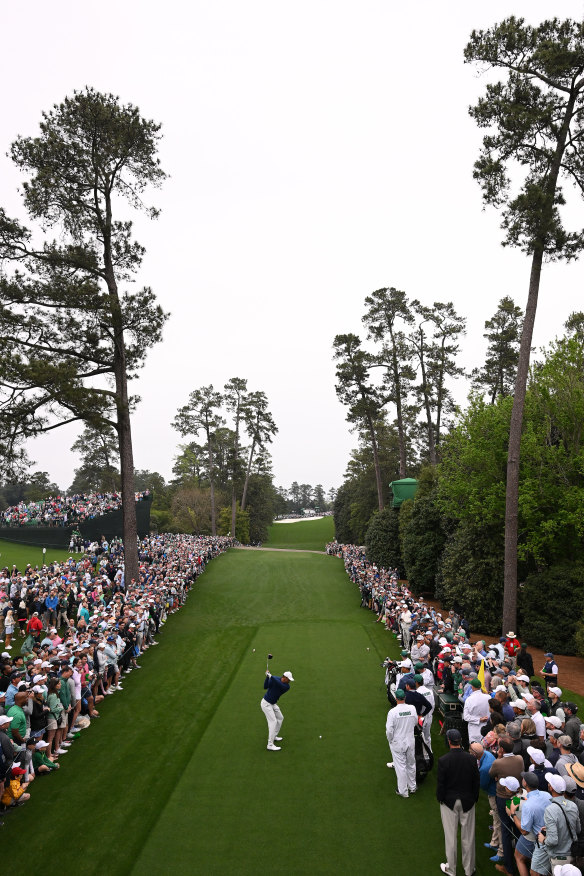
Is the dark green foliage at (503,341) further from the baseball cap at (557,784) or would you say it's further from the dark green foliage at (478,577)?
the baseball cap at (557,784)

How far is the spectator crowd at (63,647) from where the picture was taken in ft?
26.5

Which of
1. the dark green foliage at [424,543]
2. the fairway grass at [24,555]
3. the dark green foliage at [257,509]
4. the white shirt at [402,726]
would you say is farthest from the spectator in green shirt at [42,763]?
the dark green foliage at [257,509]

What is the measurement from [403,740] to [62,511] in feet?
112

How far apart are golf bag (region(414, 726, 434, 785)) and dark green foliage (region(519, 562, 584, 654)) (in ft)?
31.0

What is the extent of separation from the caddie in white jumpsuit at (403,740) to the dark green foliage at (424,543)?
16.8m

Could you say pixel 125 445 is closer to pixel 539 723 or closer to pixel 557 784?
pixel 539 723

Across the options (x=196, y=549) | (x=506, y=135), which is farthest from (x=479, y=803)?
(x=196, y=549)

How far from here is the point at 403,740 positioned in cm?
754

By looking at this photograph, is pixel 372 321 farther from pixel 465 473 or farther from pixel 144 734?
pixel 144 734

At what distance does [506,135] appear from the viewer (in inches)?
608

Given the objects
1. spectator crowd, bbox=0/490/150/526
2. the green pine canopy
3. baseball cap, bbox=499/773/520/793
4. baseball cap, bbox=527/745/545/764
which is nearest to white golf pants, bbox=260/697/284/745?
baseball cap, bbox=499/773/520/793

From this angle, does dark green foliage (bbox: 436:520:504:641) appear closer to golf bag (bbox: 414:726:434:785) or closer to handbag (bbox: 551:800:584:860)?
golf bag (bbox: 414:726:434:785)

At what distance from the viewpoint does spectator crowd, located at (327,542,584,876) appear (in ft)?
15.9

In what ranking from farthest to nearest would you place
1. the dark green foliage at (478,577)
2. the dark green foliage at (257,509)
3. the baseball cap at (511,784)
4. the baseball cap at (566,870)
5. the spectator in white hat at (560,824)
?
the dark green foliage at (257,509), the dark green foliage at (478,577), the baseball cap at (511,784), the spectator in white hat at (560,824), the baseball cap at (566,870)
